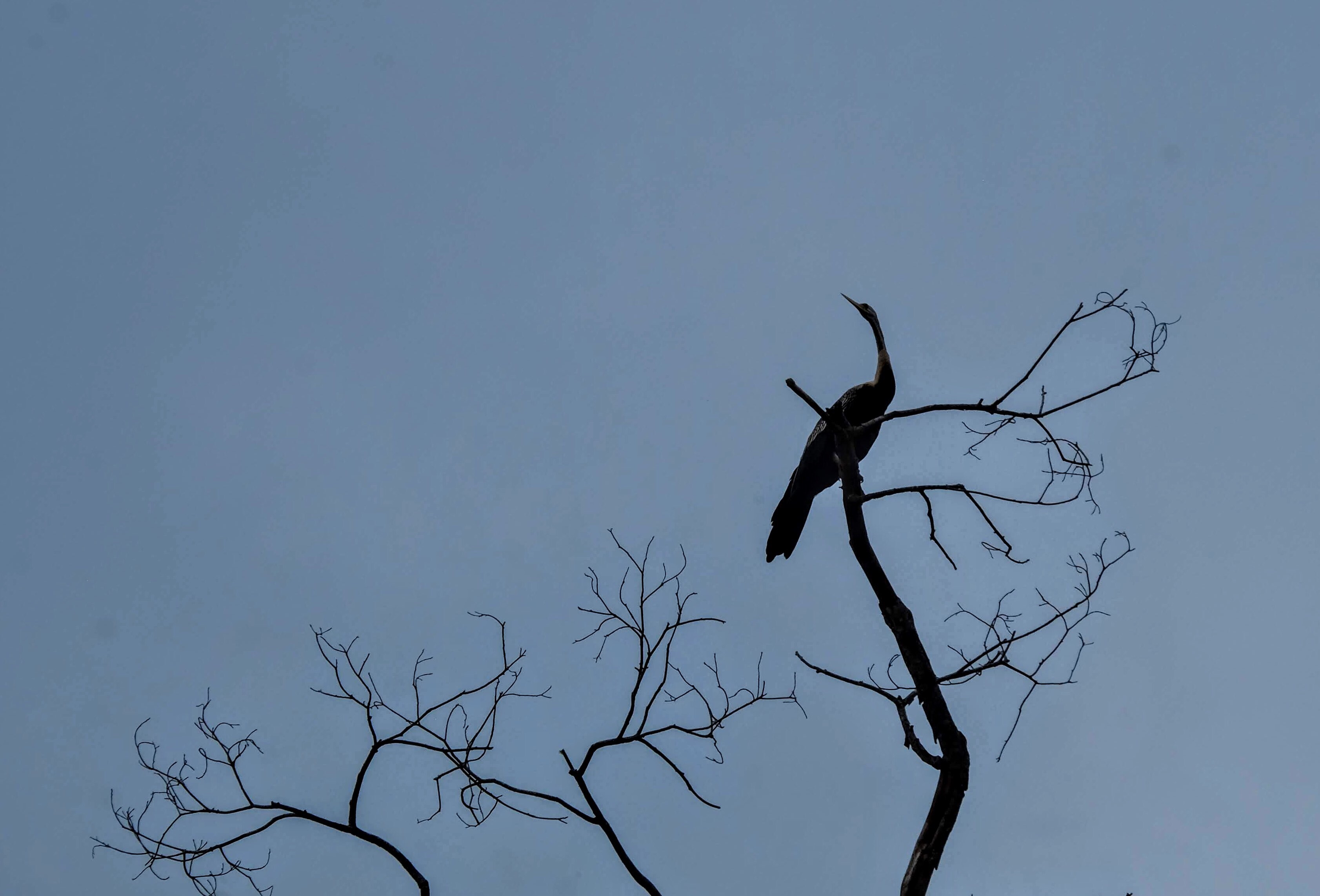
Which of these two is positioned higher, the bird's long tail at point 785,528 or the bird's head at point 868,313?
the bird's head at point 868,313

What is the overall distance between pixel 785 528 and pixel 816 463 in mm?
431

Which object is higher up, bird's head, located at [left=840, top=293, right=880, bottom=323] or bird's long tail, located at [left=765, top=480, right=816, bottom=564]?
bird's head, located at [left=840, top=293, right=880, bottom=323]

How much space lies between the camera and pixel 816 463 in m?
6.77

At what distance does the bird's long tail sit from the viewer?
6.61m

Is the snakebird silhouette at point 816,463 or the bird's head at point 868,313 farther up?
the bird's head at point 868,313

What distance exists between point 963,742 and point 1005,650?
0.33m

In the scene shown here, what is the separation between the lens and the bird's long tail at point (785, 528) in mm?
6605

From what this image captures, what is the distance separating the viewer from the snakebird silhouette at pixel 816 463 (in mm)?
6582

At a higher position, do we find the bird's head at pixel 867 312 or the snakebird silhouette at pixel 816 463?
the bird's head at pixel 867 312

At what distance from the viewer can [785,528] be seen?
662 cm

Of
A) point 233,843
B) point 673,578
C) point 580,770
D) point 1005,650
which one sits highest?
point 673,578

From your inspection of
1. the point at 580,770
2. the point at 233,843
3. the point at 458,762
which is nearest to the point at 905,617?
the point at 580,770

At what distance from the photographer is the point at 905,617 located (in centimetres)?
400

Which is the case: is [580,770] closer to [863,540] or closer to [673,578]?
[673,578]
